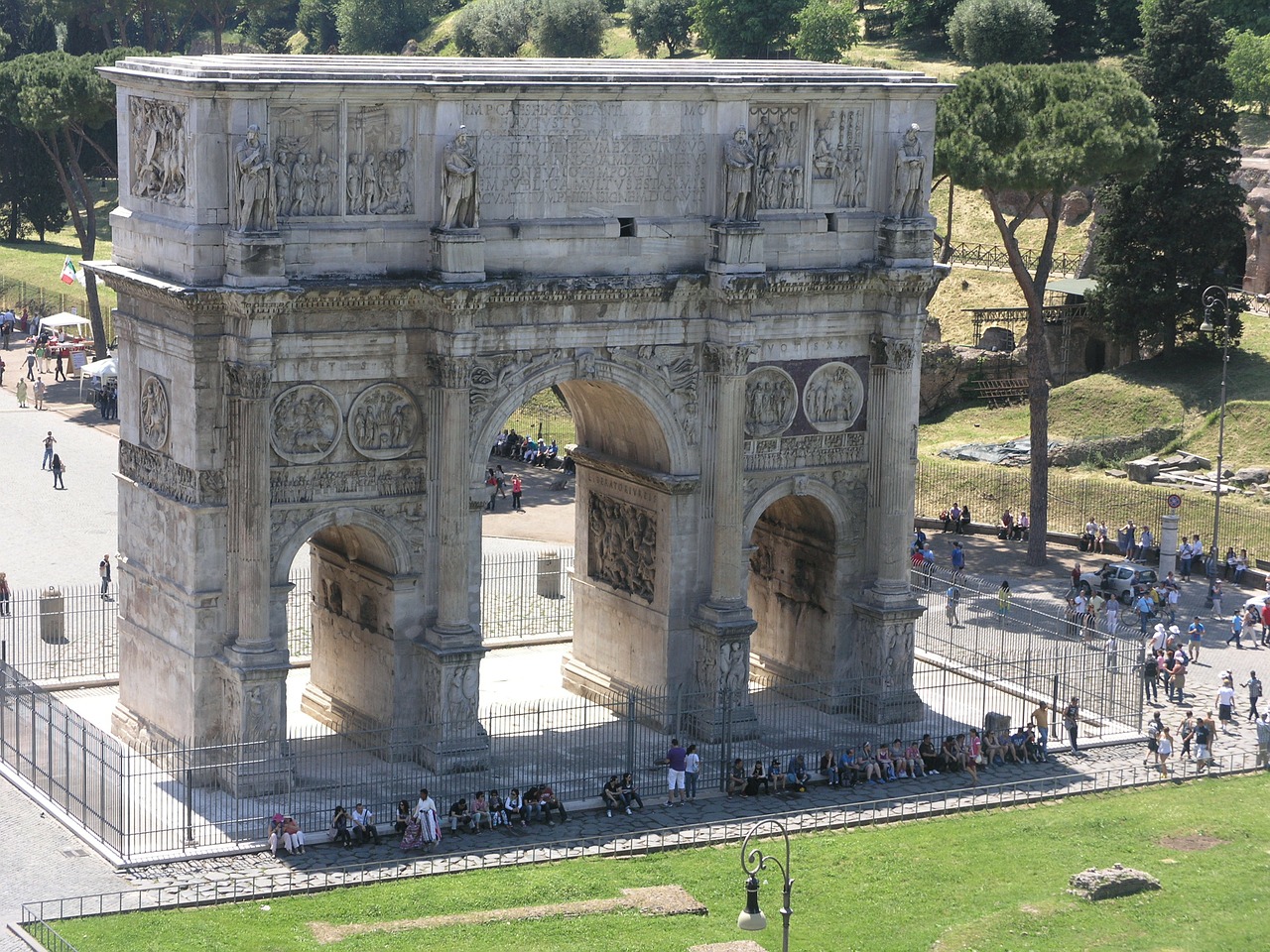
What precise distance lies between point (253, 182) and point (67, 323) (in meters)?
47.9

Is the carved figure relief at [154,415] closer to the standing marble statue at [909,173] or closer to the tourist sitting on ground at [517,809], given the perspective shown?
the tourist sitting on ground at [517,809]

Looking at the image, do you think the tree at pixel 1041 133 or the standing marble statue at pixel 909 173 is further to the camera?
the tree at pixel 1041 133

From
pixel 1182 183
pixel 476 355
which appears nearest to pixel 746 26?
pixel 1182 183

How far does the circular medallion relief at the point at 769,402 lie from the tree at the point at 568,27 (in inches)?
3231

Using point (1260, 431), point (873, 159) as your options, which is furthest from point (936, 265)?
point (1260, 431)

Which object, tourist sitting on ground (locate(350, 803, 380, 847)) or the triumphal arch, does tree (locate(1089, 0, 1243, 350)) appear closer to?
the triumphal arch

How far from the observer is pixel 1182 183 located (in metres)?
77.7

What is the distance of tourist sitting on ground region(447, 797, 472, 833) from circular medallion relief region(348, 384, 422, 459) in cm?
708

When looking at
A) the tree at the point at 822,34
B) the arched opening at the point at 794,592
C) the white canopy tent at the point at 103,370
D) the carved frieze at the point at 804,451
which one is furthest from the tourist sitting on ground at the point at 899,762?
the tree at the point at 822,34

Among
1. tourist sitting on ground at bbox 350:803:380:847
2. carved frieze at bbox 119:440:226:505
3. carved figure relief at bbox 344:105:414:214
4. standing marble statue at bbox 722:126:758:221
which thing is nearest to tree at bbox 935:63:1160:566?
standing marble statue at bbox 722:126:758:221

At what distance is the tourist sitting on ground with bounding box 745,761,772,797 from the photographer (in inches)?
1866

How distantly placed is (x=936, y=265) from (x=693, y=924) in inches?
687

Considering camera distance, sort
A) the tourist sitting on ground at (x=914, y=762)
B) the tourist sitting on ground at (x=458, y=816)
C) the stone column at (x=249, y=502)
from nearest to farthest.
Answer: the stone column at (x=249, y=502)
the tourist sitting on ground at (x=458, y=816)
the tourist sitting on ground at (x=914, y=762)

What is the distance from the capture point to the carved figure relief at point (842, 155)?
4938 cm
